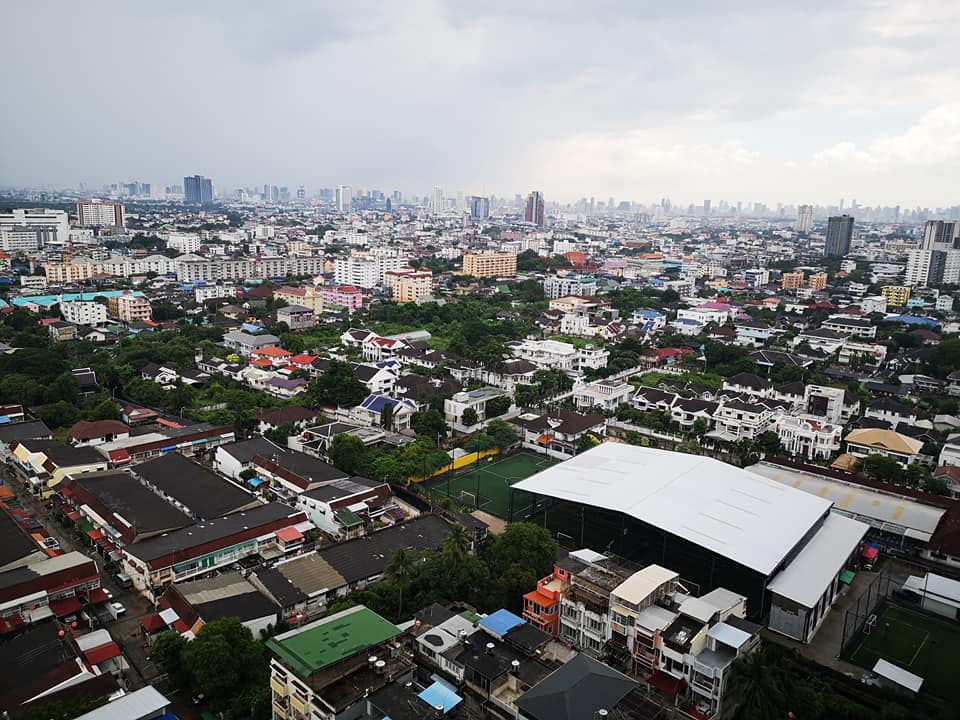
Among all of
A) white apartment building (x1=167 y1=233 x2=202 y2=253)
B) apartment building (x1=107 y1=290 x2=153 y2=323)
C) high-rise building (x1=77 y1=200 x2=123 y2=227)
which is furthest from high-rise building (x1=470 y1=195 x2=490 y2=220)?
apartment building (x1=107 y1=290 x2=153 y2=323)

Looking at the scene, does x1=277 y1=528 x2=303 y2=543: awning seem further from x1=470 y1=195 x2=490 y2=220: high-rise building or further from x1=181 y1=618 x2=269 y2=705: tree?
x1=470 y1=195 x2=490 y2=220: high-rise building

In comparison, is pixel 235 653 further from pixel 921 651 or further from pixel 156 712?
pixel 921 651

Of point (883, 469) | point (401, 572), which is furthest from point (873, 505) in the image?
point (401, 572)

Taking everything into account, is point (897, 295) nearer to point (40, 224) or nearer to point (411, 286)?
point (411, 286)

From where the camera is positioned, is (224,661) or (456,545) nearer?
(224,661)

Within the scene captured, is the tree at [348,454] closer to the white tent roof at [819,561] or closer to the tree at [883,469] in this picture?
the white tent roof at [819,561]

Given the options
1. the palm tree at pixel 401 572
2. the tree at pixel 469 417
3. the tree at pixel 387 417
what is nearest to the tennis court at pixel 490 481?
the tree at pixel 469 417
